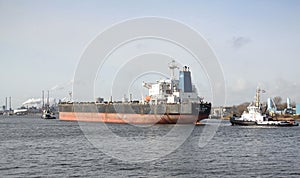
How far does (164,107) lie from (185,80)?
254 inches

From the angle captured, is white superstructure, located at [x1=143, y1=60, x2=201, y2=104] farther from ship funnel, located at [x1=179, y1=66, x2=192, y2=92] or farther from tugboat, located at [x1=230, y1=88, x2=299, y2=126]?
tugboat, located at [x1=230, y1=88, x2=299, y2=126]

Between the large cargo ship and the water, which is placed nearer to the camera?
the water

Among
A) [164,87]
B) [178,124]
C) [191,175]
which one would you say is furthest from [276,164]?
[164,87]

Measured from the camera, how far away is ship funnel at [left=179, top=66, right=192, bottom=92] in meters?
57.3

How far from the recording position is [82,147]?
90.3 ft

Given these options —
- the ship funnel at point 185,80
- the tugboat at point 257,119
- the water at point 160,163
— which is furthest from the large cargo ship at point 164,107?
the water at point 160,163

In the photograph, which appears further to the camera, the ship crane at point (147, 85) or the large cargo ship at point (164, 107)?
the ship crane at point (147, 85)

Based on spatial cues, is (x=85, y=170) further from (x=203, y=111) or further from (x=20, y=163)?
(x=203, y=111)

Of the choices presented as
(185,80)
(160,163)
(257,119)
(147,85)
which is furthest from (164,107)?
(160,163)

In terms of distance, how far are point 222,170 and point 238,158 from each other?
4.36 m

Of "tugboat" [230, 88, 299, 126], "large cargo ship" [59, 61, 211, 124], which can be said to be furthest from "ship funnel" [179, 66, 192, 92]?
"tugboat" [230, 88, 299, 126]

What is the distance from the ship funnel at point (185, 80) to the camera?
57.3m

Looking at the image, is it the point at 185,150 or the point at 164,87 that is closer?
the point at 185,150

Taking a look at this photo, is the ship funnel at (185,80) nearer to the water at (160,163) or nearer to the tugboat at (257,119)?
the tugboat at (257,119)
